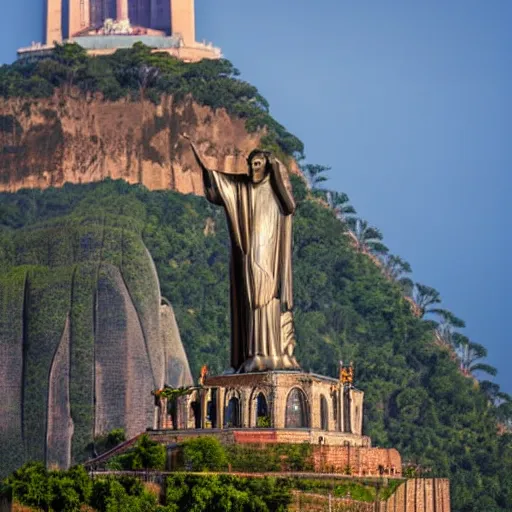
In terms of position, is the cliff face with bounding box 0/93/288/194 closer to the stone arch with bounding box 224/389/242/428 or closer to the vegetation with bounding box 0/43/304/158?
the vegetation with bounding box 0/43/304/158

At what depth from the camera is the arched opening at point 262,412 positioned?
2251 inches

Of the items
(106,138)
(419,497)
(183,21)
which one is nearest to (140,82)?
(106,138)

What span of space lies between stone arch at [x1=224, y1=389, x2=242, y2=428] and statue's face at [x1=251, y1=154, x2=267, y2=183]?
4.76 metres

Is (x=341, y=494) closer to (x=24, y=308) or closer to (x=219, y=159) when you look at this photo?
(x=24, y=308)

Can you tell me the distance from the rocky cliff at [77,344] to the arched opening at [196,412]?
30.4m

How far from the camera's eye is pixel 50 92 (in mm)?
111625

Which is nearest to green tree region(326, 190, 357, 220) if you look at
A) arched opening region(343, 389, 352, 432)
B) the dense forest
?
the dense forest

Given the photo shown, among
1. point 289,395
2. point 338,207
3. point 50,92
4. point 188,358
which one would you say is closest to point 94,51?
point 50,92

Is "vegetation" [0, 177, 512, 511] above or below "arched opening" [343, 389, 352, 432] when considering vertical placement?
above

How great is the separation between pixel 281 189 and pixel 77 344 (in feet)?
111

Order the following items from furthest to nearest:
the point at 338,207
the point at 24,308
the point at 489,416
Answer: the point at 338,207 < the point at 489,416 < the point at 24,308

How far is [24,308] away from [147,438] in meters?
34.9

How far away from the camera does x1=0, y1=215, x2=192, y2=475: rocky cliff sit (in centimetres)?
9000

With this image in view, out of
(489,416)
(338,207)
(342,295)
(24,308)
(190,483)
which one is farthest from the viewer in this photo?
(338,207)
